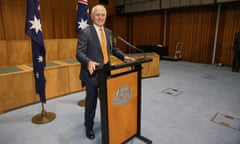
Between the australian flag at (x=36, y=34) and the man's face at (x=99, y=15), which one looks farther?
the australian flag at (x=36, y=34)

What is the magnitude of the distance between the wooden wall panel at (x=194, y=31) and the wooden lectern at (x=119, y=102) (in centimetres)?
583

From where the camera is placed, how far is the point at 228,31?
231 inches

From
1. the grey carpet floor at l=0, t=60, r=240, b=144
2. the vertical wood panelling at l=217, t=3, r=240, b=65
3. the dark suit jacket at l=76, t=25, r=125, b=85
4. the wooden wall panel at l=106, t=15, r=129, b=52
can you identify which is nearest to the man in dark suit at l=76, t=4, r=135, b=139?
the dark suit jacket at l=76, t=25, r=125, b=85

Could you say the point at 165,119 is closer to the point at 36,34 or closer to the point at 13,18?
the point at 36,34

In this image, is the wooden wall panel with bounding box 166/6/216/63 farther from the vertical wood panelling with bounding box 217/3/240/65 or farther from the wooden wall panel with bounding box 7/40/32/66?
the wooden wall panel with bounding box 7/40/32/66

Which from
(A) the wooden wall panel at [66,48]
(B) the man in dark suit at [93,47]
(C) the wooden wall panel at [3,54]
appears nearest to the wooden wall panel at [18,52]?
(C) the wooden wall panel at [3,54]

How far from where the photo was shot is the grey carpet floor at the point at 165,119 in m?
1.96

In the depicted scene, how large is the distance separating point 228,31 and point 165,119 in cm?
521

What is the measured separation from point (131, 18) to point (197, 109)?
24.1 ft

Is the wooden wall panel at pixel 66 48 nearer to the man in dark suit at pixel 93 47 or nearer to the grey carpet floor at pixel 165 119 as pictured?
the grey carpet floor at pixel 165 119

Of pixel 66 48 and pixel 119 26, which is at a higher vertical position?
pixel 119 26

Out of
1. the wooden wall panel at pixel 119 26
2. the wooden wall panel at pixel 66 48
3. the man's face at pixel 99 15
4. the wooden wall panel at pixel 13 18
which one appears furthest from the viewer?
the wooden wall panel at pixel 119 26

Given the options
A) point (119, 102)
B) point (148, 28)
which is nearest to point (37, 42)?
point (119, 102)

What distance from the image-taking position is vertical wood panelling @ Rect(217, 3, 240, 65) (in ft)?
18.6
